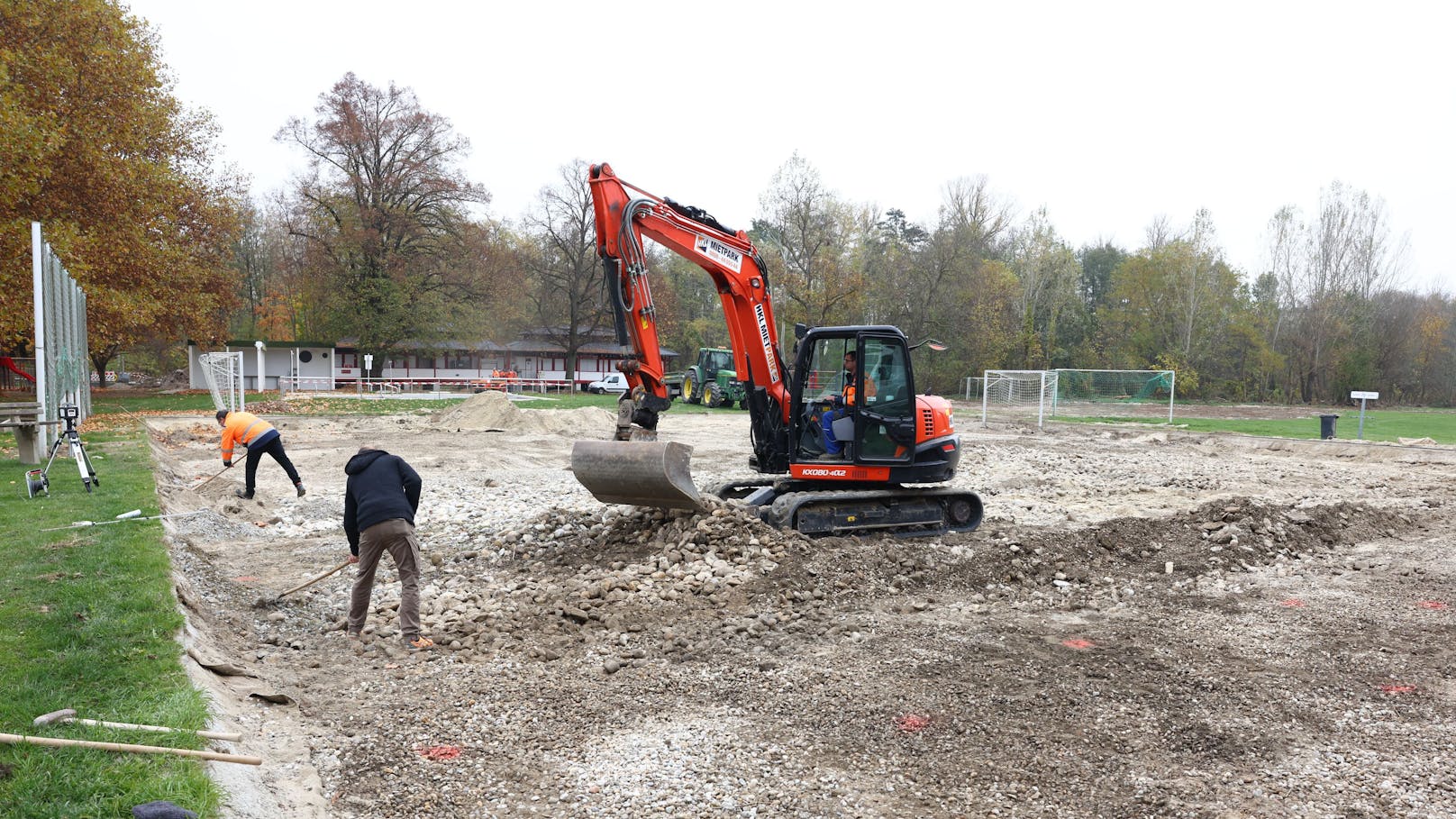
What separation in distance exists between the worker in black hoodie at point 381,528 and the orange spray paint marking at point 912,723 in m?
3.41

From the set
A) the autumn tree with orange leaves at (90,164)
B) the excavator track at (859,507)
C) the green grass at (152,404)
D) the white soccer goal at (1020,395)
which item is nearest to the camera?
the excavator track at (859,507)

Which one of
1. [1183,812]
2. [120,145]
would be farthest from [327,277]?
[1183,812]

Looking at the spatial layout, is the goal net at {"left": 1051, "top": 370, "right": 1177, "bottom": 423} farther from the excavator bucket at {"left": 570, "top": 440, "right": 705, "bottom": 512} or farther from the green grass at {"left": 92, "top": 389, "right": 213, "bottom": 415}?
the green grass at {"left": 92, "top": 389, "right": 213, "bottom": 415}

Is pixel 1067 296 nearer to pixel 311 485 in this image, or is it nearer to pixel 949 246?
pixel 949 246

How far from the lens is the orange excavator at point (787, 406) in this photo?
8.89 m

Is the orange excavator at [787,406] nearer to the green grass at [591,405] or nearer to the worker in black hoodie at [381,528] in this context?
the worker in black hoodie at [381,528]

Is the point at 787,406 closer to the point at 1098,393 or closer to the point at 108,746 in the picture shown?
the point at 108,746

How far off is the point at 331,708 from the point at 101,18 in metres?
24.3

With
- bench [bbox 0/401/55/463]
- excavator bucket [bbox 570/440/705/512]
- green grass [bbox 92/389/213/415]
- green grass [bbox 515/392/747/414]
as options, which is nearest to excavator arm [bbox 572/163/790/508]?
excavator bucket [bbox 570/440/705/512]

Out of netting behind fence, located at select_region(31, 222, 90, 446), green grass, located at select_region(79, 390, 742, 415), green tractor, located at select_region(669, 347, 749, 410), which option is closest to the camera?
netting behind fence, located at select_region(31, 222, 90, 446)

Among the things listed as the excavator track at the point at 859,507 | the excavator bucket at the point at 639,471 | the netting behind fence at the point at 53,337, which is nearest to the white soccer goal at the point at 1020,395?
the excavator track at the point at 859,507

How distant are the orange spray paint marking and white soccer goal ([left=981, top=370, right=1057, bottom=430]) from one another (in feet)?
85.8

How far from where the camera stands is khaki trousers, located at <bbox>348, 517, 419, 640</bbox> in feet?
21.3

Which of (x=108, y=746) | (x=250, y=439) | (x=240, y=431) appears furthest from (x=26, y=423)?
(x=108, y=746)
